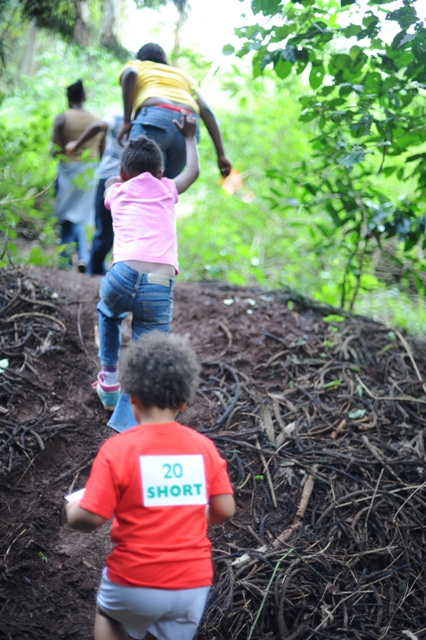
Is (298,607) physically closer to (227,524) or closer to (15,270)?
(227,524)

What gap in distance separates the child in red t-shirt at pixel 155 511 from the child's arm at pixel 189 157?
1486 mm

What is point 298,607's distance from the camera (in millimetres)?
2371

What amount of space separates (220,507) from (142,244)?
4.71ft

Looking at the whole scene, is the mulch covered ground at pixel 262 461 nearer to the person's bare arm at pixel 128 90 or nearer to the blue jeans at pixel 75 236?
the blue jeans at pixel 75 236

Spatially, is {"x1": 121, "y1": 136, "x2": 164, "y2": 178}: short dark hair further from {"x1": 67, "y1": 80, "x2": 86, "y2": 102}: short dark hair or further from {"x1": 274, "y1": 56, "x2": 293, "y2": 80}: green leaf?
{"x1": 67, "y1": 80, "x2": 86, "y2": 102}: short dark hair

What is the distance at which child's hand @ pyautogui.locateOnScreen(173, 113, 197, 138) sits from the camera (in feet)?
10.8

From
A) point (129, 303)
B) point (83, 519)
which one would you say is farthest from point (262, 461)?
point (83, 519)

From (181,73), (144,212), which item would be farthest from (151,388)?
(181,73)

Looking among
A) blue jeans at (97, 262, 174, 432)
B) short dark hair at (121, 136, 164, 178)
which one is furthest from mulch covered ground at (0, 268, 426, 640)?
short dark hair at (121, 136, 164, 178)

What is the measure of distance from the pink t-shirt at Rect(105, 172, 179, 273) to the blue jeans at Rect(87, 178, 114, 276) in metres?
1.72

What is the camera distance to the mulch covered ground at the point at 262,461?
236 cm

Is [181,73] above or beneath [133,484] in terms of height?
above

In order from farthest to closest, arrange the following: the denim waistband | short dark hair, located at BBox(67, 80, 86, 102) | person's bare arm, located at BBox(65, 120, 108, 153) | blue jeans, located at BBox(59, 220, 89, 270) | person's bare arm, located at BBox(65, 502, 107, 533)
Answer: blue jeans, located at BBox(59, 220, 89, 270)
short dark hair, located at BBox(67, 80, 86, 102)
person's bare arm, located at BBox(65, 120, 108, 153)
the denim waistband
person's bare arm, located at BBox(65, 502, 107, 533)

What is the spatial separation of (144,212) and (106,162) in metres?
2.10
